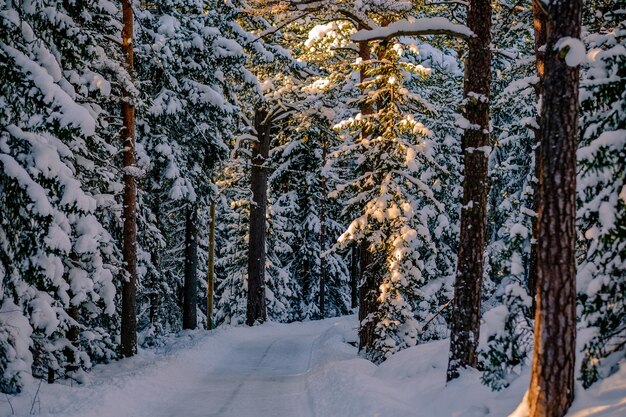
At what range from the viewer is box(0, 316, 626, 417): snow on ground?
7.43 metres

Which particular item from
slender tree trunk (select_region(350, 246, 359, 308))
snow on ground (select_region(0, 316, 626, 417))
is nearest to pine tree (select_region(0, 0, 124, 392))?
snow on ground (select_region(0, 316, 626, 417))

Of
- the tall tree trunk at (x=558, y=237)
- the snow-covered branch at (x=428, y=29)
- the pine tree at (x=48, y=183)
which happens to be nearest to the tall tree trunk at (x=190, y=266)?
the pine tree at (x=48, y=183)

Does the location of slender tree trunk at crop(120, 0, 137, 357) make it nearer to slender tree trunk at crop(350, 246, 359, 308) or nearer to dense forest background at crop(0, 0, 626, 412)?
dense forest background at crop(0, 0, 626, 412)

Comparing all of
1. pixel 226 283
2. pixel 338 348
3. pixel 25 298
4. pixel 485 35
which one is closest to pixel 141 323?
pixel 226 283


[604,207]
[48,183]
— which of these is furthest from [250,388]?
[604,207]

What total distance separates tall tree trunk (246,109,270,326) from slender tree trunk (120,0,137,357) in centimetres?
1008

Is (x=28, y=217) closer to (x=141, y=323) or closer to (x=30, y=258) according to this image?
(x=30, y=258)

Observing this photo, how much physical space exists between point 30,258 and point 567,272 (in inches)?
350

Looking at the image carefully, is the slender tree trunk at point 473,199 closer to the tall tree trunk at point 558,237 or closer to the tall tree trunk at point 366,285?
the tall tree trunk at point 558,237

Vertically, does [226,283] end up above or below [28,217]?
below

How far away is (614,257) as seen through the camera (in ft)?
20.0

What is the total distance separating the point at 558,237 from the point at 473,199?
363 cm

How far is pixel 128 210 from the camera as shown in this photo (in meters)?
15.2

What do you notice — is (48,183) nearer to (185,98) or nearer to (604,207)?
(604,207)
